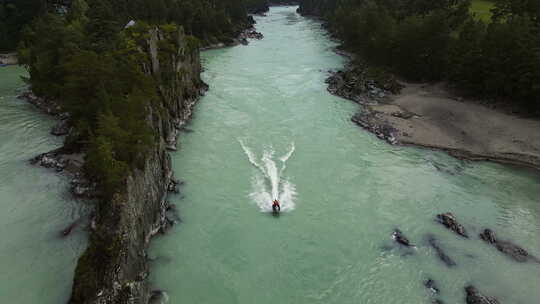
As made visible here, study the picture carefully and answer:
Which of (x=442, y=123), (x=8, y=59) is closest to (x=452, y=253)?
(x=442, y=123)

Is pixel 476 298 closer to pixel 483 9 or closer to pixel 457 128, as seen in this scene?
pixel 457 128

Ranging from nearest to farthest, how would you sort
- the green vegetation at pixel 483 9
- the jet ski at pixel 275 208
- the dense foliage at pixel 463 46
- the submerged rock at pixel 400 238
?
the submerged rock at pixel 400 238, the jet ski at pixel 275 208, the dense foliage at pixel 463 46, the green vegetation at pixel 483 9

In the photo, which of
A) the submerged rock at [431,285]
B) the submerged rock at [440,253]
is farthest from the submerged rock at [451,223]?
the submerged rock at [431,285]

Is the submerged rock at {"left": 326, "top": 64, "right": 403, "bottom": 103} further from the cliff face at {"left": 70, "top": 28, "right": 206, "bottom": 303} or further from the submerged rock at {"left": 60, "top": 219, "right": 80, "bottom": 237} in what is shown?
the submerged rock at {"left": 60, "top": 219, "right": 80, "bottom": 237}

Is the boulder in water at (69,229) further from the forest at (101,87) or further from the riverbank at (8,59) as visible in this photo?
the riverbank at (8,59)

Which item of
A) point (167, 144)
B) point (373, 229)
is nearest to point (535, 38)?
point (373, 229)

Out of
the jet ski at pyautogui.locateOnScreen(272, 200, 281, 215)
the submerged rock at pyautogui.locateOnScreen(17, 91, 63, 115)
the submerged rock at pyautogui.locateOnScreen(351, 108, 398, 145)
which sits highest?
the submerged rock at pyautogui.locateOnScreen(17, 91, 63, 115)

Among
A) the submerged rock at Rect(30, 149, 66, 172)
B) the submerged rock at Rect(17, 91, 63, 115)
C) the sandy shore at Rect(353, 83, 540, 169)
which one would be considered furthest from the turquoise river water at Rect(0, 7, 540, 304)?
the sandy shore at Rect(353, 83, 540, 169)
